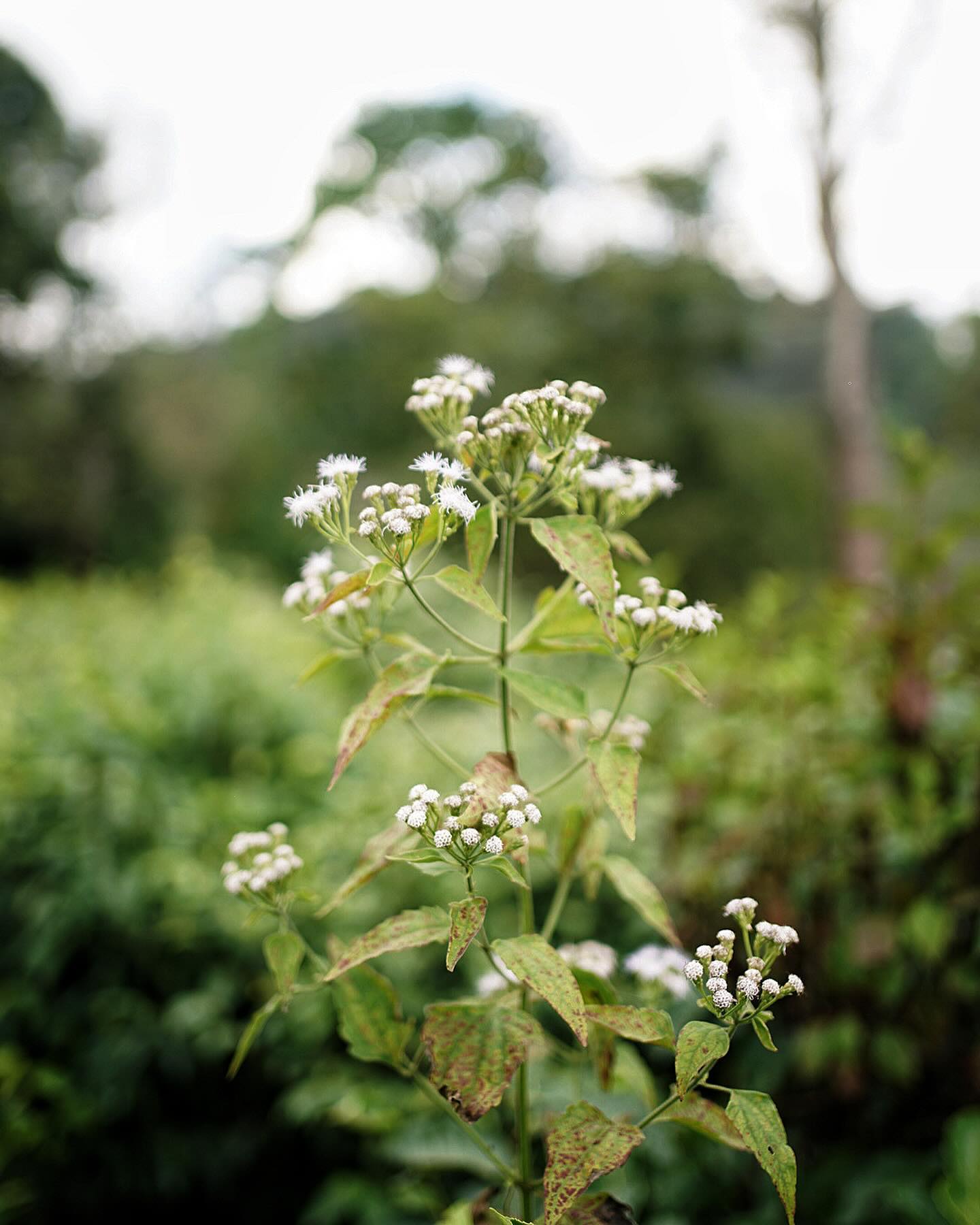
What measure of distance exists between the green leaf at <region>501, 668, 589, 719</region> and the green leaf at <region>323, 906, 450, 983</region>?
0.84ft

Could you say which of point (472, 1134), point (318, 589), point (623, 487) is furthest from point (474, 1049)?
point (623, 487)

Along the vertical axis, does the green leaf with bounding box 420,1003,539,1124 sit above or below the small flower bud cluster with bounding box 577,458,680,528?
below

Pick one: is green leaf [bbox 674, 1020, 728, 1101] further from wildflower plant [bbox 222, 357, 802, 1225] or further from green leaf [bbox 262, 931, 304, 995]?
green leaf [bbox 262, 931, 304, 995]

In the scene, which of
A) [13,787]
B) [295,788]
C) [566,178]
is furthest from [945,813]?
[566,178]

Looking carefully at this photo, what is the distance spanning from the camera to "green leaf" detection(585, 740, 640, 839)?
887 millimetres

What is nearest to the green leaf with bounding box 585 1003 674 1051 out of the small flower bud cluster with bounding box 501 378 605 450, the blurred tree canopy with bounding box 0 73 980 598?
the small flower bud cluster with bounding box 501 378 605 450

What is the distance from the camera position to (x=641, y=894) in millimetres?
1089

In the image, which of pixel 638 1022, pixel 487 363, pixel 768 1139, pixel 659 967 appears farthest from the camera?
pixel 487 363

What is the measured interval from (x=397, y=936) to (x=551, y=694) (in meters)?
0.32

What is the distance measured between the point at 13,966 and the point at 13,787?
1.81ft

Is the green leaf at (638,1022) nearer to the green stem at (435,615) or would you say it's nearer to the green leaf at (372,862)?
the green leaf at (372,862)

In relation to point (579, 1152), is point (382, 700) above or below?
above

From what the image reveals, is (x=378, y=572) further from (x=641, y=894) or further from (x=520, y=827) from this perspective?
(x=641, y=894)

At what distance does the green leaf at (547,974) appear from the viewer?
0.81m
